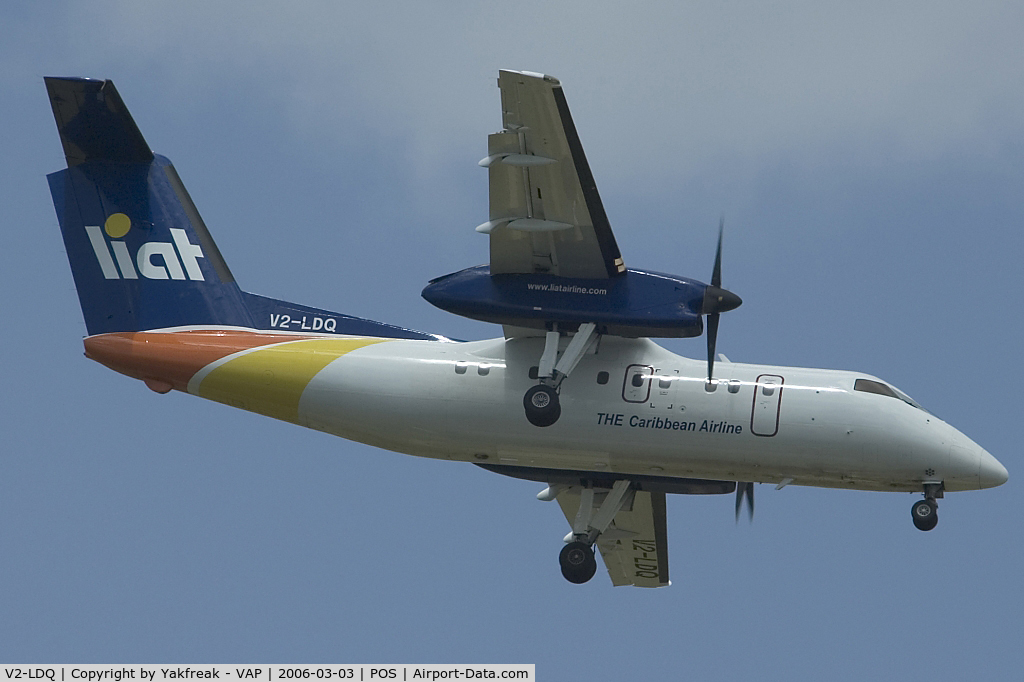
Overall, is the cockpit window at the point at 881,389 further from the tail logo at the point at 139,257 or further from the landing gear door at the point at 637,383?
the tail logo at the point at 139,257

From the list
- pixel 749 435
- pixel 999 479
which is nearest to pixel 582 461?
pixel 749 435

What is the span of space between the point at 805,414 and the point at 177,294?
10.9m

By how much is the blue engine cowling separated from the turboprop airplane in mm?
32

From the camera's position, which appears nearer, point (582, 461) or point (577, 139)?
point (577, 139)

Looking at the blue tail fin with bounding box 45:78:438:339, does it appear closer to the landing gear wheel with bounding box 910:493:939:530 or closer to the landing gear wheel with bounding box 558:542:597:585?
the landing gear wheel with bounding box 558:542:597:585

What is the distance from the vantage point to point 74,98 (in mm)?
24203

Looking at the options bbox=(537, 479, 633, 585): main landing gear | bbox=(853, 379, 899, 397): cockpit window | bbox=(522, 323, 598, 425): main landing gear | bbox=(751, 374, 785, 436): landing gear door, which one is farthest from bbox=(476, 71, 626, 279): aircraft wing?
bbox=(537, 479, 633, 585): main landing gear

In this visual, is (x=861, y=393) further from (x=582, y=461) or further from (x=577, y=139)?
(x=577, y=139)

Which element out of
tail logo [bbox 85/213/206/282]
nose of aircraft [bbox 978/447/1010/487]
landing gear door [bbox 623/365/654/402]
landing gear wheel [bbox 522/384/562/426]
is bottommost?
nose of aircraft [bbox 978/447/1010/487]

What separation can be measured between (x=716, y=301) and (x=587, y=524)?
5.35 metres

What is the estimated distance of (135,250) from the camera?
25234mm

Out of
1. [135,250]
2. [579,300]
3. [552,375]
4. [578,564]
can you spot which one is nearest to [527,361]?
[552,375]
